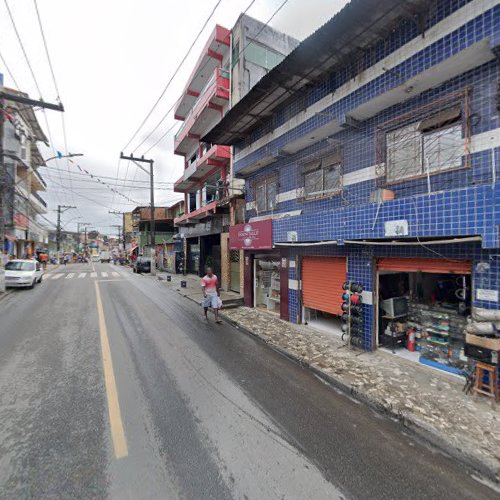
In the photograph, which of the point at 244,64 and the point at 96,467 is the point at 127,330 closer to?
the point at 96,467

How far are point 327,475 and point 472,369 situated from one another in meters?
3.45

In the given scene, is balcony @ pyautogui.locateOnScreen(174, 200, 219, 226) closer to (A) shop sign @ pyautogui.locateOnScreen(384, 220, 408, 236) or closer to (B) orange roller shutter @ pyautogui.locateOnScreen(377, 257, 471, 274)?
(B) orange roller shutter @ pyautogui.locateOnScreen(377, 257, 471, 274)

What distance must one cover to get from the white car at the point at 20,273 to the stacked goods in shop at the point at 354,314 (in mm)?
17681

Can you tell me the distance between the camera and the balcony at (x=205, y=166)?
15.3 metres

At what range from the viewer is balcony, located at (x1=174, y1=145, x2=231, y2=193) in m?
15.3

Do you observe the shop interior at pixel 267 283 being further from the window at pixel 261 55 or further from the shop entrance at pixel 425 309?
the window at pixel 261 55

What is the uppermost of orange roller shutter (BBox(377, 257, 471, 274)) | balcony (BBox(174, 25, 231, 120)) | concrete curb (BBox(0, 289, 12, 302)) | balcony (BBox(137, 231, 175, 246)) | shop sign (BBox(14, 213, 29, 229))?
balcony (BBox(174, 25, 231, 120))

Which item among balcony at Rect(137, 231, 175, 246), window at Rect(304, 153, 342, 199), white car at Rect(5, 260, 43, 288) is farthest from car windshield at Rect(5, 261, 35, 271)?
balcony at Rect(137, 231, 175, 246)

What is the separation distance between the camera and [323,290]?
7828 millimetres

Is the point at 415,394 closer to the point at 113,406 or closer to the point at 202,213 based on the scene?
the point at 113,406

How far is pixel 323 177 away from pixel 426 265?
3.93 meters

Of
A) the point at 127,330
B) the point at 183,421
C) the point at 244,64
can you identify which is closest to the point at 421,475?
the point at 183,421

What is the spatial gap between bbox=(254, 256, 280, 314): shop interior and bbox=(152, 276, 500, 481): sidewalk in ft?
10.4

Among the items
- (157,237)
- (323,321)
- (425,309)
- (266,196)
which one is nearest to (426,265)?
(425,309)
